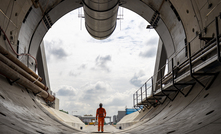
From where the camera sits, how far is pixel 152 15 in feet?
44.4

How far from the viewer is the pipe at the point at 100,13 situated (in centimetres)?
1115

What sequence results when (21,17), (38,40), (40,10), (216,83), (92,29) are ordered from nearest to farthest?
1. (216,83)
2. (21,17)
3. (40,10)
4. (38,40)
5. (92,29)

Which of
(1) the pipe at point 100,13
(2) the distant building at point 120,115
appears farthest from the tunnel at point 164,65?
(2) the distant building at point 120,115

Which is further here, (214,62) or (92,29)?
(92,29)

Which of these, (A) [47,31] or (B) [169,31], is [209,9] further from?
(A) [47,31]

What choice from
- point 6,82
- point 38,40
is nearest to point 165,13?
point 38,40

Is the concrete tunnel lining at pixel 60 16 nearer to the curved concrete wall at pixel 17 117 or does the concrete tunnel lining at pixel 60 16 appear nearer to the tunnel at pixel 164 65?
the tunnel at pixel 164 65

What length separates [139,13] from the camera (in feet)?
47.4

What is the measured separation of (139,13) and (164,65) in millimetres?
5889

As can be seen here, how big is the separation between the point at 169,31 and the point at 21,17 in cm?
809

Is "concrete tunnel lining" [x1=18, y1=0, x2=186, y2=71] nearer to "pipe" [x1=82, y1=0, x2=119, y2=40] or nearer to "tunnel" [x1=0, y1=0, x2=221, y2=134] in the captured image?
"tunnel" [x1=0, y1=0, x2=221, y2=134]

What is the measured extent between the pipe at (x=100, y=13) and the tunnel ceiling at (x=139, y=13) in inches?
66.2

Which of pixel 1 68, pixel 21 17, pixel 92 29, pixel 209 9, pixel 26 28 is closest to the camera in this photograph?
pixel 1 68

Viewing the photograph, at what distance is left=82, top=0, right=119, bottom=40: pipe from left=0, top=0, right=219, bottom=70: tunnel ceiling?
1681mm
